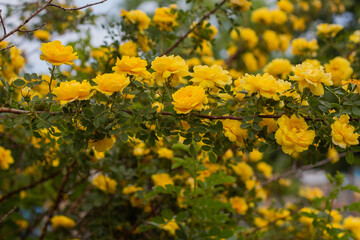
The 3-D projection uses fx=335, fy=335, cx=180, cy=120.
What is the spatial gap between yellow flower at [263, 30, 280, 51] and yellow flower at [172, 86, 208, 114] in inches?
105

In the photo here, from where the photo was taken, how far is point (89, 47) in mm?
2102

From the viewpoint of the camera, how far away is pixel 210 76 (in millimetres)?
863

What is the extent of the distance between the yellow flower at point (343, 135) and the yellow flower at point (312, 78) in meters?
0.09

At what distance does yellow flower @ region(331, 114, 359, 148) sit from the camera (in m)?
0.80

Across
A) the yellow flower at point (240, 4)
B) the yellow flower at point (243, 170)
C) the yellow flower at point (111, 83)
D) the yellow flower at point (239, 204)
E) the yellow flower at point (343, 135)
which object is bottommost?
the yellow flower at point (239, 204)

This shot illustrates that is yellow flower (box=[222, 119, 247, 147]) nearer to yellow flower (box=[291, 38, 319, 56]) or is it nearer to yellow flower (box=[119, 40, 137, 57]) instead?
yellow flower (box=[119, 40, 137, 57])

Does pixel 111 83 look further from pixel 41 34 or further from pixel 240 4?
pixel 41 34

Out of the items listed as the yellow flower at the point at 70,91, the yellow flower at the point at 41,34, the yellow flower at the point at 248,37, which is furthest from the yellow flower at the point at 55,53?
the yellow flower at the point at 248,37

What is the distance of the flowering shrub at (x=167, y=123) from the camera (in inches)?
33.0

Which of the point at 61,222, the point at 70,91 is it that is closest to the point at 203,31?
the point at 70,91

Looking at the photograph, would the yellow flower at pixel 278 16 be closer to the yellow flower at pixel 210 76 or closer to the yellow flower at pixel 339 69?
the yellow flower at pixel 339 69

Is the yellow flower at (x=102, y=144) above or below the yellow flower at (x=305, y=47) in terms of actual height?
above

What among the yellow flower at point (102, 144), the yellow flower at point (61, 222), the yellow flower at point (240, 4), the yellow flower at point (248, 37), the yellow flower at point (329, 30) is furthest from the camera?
the yellow flower at point (248, 37)

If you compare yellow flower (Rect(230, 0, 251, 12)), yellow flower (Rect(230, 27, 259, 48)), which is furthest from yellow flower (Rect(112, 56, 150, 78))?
yellow flower (Rect(230, 27, 259, 48))
